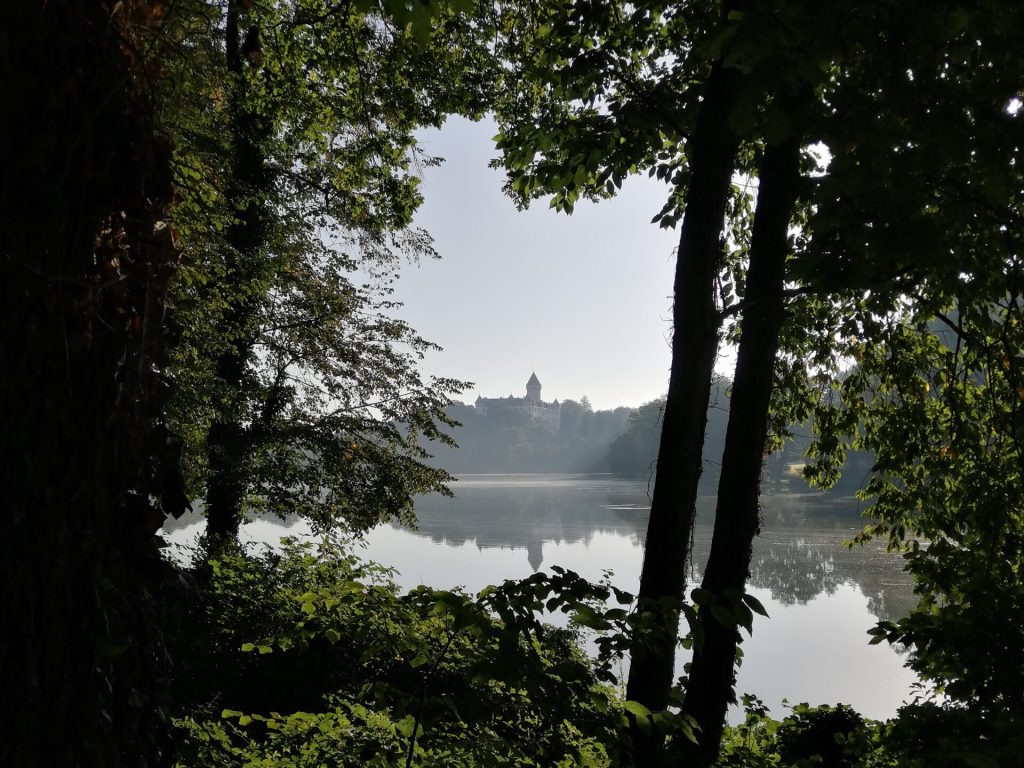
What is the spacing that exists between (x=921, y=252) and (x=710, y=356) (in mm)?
1520

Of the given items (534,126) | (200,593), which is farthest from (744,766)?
(534,126)

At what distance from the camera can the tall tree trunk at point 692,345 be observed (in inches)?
138

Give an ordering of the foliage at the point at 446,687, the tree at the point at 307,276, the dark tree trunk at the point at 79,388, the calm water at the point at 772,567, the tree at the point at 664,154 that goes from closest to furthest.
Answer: the dark tree trunk at the point at 79,388 < the foliage at the point at 446,687 < the tree at the point at 664,154 < the tree at the point at 307,276 < the calm water at the point at 772,567

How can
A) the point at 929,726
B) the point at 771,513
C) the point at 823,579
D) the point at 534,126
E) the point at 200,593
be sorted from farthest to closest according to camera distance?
the point at 771,513 < the point at 823,579 < the point at 534,126 < the point at 929,726 < the point at 200,593

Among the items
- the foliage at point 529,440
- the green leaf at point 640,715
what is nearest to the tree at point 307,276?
the green leaf at point 640,715

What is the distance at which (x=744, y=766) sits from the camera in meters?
4.75

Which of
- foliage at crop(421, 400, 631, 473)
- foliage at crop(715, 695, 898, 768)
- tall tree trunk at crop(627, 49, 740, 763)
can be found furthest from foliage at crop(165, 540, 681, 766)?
foliage at crop(421, 400, 631, 473)

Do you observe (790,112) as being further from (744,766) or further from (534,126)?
(744,766)

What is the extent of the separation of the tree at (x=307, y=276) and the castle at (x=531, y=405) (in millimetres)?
129864

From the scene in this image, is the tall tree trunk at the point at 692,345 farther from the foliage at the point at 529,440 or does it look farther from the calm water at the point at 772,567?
the foliage at the point at 529,440

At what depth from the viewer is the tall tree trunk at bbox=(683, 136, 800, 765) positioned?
139 inches

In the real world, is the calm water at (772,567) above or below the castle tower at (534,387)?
below

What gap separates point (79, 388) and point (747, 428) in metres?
3.16

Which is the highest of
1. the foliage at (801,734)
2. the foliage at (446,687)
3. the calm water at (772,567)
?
the foliage at (446,687)
